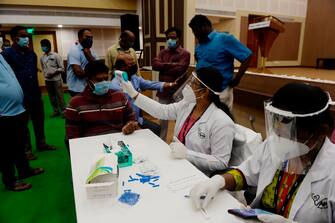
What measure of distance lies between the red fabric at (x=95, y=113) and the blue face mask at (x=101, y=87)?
0.14ft

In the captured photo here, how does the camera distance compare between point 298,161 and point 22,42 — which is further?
point 22,42

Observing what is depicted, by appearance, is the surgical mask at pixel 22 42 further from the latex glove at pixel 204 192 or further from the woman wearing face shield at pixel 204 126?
the latex glove at pixel 204 192

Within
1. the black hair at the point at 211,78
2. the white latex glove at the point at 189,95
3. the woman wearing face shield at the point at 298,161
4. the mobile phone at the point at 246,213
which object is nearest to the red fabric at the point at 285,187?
the woman wearing face shield at the point at 298,161

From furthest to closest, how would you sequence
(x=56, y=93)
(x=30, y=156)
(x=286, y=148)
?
1. (x=56, y=93)
2. (x=30, y=156)
3. (x=286, y=148)

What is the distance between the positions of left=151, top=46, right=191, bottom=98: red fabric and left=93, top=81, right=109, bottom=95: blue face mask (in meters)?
1.22

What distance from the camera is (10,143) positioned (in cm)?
219

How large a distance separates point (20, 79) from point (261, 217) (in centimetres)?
279

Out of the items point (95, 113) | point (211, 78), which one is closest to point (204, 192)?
point (211, 78)

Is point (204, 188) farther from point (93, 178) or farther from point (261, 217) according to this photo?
point (93, 178)

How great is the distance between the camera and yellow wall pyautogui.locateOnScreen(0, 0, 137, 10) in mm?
6266

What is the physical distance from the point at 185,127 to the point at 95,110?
2.51 feet

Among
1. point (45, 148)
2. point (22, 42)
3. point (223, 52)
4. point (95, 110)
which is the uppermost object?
point (22, 42)

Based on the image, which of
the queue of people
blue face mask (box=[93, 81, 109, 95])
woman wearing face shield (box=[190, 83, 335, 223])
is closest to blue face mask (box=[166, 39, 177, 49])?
the queue of people

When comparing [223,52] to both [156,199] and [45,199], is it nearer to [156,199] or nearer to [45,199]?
[156,199]
